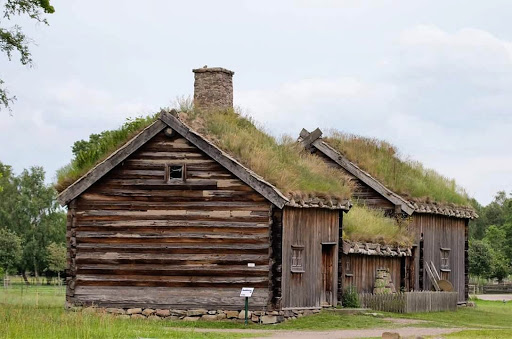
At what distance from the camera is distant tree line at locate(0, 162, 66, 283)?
295 ft

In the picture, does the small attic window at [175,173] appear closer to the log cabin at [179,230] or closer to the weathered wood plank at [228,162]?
the log cabin at [179,230]

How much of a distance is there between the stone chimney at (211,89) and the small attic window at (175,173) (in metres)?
3.93

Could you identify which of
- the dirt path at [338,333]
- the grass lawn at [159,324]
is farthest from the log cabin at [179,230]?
the dirt path at [338,333]

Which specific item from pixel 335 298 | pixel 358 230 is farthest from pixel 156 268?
pixel 358 230

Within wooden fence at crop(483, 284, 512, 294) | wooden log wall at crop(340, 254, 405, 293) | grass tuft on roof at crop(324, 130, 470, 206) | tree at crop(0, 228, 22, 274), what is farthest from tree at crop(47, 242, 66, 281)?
wooden log wall at crop(340, 254, 405, 293)

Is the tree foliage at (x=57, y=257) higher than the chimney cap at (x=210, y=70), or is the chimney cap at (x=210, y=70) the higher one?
the chimney cap at (x=210, y=70)

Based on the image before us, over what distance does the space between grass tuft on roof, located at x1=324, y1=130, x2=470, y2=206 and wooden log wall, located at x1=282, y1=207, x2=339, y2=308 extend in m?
9.15

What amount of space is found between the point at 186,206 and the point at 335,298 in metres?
7.42

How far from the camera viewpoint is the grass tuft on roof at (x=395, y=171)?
4706cm

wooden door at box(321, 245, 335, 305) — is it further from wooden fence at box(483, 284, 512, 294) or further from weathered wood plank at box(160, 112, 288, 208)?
wooden fence at box(483, 284, 512, 294)

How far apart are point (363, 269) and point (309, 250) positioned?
617cm

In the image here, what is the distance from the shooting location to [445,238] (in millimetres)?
49000

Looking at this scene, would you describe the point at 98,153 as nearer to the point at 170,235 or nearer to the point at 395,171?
the point at 170,235

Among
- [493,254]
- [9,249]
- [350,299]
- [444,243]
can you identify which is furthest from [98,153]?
[493,254]
